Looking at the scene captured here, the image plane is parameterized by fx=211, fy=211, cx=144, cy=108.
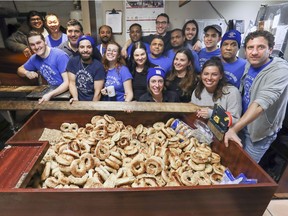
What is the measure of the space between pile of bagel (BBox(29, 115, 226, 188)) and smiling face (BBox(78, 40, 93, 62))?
79 centimetres

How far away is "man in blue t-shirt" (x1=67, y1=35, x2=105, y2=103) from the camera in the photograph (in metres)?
2.19

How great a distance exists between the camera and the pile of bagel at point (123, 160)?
1.29 metres

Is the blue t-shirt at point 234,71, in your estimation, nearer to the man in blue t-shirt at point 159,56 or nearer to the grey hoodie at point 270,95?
the grey hoodie at point 270,95

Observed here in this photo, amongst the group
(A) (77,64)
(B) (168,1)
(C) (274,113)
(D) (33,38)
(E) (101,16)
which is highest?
(B) (168,1)

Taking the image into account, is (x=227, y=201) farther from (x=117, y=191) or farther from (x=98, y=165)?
(x=98, y=165)

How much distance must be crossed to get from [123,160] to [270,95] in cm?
114

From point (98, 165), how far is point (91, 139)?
0.85ft

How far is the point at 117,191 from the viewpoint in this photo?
1015 millimetres

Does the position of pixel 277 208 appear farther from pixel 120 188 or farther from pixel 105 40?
pixel 105 40

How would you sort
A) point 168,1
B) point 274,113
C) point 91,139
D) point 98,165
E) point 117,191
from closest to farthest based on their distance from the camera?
point 117,191
point 98,165
point 91,139
point 274,113
point 168,1

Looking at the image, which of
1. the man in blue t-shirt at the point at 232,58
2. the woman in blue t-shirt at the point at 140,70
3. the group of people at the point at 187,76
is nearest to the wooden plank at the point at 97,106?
the group of people at the point at 187,76

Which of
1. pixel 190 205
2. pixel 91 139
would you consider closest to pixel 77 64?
pixel 91 139

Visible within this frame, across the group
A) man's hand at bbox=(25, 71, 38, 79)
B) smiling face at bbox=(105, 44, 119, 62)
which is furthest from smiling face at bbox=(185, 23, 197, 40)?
man's hand at bbox=(25, 71, 38, 79)

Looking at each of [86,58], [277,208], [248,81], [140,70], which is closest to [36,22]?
[86,58]
